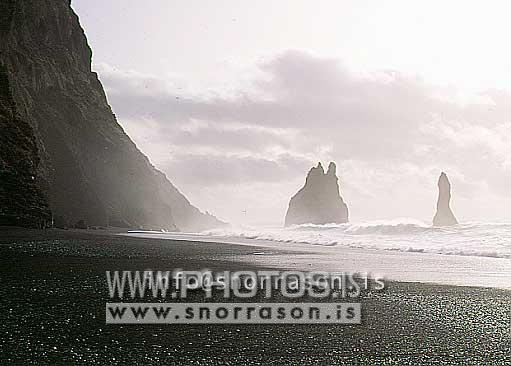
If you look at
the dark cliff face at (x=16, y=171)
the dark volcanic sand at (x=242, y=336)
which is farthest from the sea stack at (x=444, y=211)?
the dark volcanic sand at (x=242, y=336)

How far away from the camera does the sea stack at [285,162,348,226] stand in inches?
4668

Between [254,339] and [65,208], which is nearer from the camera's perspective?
[254,339]

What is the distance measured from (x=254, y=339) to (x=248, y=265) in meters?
8.86

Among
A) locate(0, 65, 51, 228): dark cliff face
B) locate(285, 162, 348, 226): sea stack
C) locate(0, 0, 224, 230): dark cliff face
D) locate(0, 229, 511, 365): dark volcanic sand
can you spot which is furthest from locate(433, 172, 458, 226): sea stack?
locate(0, 229, 511, 365): dark volcanic sand

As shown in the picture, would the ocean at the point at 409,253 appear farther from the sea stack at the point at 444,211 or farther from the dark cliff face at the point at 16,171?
the sea stack at the point at 444,211

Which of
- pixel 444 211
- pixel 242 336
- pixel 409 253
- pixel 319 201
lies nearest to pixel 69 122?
pixel 444 211

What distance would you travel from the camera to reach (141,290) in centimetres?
923

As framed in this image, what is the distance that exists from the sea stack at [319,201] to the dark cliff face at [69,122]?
3798 centimetres

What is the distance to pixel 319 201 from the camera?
119500 mm

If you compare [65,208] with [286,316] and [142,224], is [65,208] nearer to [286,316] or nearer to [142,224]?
[142,224]

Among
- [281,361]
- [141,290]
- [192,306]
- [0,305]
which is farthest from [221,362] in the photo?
[141,290]

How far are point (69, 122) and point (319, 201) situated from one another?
213ft

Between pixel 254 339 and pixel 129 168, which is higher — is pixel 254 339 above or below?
below

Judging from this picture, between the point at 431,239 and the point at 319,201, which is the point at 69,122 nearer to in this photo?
the point at 431,239
